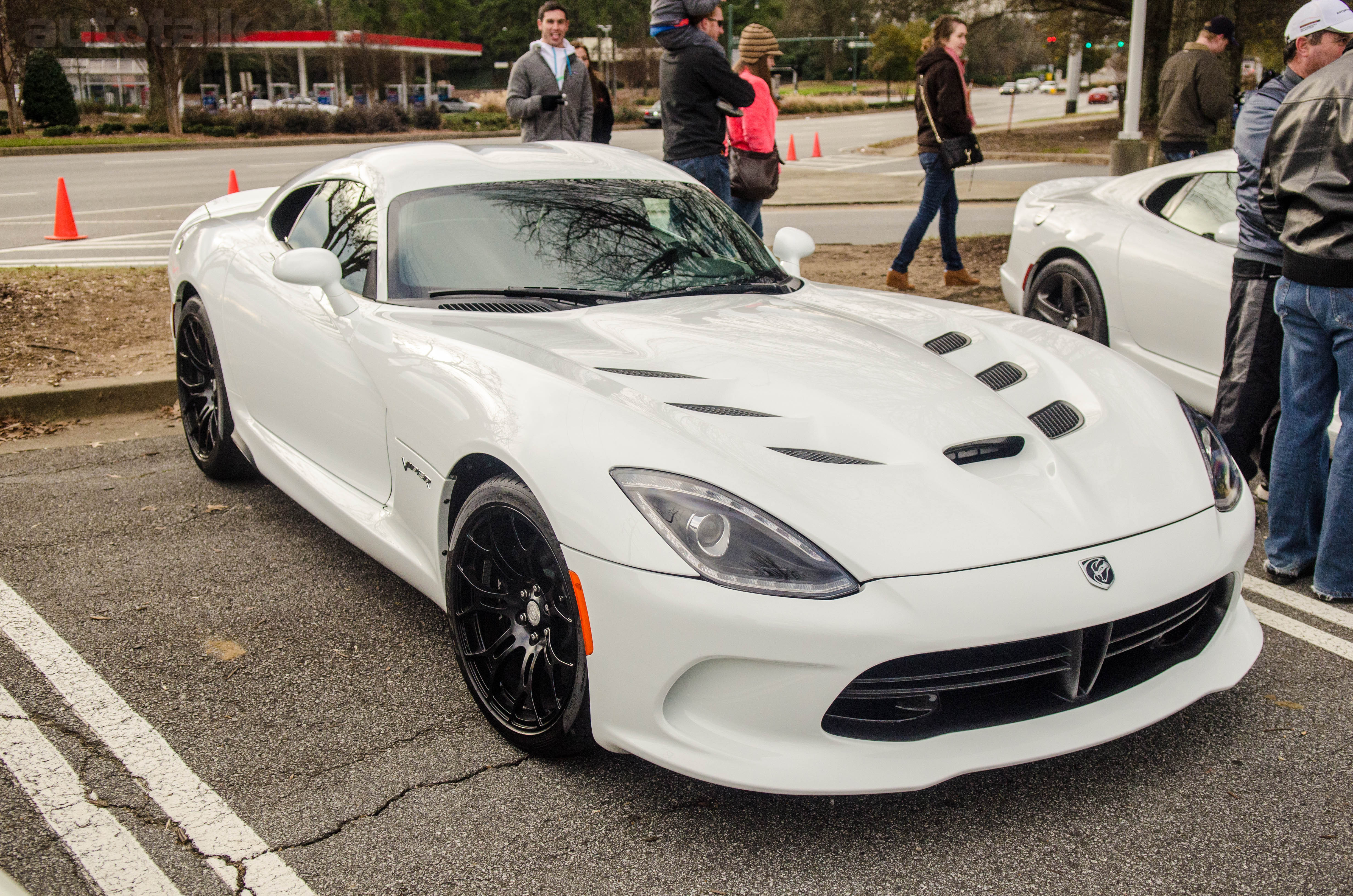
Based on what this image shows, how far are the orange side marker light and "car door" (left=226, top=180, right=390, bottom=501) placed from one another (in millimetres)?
1056

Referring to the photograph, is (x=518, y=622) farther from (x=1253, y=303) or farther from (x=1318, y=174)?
(x=1253, y=303)

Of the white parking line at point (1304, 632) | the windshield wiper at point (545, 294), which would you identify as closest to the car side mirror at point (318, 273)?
the windshield wiper at point (545, 294)

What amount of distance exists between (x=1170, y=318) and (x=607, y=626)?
3814 mm

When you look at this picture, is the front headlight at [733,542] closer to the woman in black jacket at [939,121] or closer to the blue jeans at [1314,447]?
the blue jeans at [1314,447]

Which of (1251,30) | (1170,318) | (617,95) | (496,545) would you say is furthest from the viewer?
(617,95)

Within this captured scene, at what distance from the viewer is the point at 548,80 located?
789 centimetres

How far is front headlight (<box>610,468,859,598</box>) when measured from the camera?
2.30 meters

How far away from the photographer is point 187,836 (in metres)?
2.50

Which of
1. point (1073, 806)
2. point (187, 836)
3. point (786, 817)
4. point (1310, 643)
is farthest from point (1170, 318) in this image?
point (187, 836)

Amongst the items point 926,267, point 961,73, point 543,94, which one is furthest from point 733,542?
point 926,267

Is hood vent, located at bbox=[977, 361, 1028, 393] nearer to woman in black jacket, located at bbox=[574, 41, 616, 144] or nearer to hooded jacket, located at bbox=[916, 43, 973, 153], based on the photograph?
hooded jacket, located at bbox=[916, 43, 973, 153]

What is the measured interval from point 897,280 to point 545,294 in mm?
5611

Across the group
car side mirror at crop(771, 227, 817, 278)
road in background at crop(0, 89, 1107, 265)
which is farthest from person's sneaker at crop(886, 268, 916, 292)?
car side mirror at crop(771, 227, 817, 278)

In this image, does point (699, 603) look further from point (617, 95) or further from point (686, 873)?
point (617, 95)
